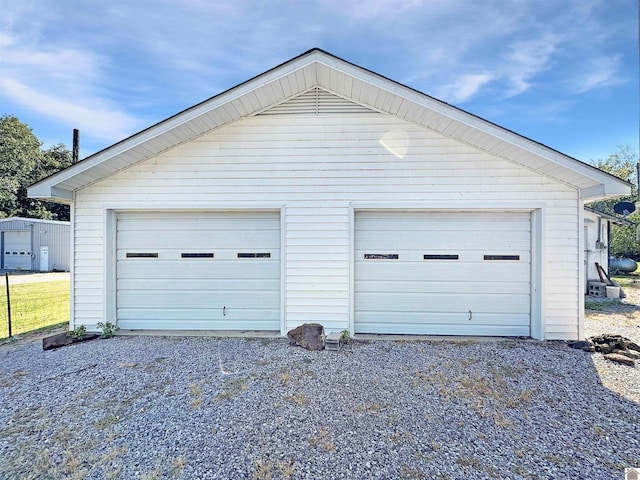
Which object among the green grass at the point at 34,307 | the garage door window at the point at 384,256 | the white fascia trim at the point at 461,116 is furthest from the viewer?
the green grass at the point at 34,307

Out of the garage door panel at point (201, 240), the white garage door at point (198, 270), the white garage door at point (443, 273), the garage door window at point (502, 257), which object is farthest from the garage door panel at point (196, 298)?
the garage door window at point (502, 257)

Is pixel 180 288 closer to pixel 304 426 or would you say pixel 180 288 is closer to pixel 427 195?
pixel 304 426

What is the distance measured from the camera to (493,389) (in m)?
3.54

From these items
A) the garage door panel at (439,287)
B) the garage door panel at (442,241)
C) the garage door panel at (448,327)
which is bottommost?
the garage door panel at (448,327)

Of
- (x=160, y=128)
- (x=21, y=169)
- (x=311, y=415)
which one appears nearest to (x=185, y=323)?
(x=160, y=128)

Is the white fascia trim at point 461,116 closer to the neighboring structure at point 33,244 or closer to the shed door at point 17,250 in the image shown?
the neighboring structure at point 33,244

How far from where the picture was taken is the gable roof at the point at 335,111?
4898 mm

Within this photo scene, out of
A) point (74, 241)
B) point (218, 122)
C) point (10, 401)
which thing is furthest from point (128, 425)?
point (218, 122)

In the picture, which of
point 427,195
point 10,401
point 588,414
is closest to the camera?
point 588,414

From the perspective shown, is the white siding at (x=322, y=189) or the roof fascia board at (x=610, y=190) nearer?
the roof fascia board at (x=610, y=190)

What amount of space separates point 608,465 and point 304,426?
239 cm

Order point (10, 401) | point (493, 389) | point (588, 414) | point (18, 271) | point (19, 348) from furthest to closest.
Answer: point (18, 271) < point (19, 348) < point (493, 389) < point (10, 401) < point (588, 414)

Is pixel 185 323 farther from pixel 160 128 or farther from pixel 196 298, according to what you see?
pixel 160 128

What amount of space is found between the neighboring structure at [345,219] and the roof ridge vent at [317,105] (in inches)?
1.0
